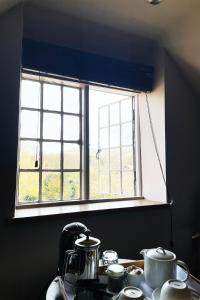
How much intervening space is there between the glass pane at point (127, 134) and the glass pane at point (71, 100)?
487mm

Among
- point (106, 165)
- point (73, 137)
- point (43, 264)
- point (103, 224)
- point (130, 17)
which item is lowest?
point (43, 264)

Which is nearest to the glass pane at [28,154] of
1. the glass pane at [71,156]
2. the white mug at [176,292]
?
the glass pane at [71,156]

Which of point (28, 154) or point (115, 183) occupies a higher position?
point (28, 154)

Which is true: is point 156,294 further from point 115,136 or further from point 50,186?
point 115,136

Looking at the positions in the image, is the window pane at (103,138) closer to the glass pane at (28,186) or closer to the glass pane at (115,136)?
the glass pane at (115,136)

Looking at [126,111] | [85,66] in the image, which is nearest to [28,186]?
[85,66]

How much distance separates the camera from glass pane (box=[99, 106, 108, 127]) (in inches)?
88.4

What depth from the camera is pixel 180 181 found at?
83.0 inches

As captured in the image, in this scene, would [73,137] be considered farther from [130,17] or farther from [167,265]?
[167,265]

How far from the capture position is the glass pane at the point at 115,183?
2250mm

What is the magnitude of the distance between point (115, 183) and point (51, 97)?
926 mm

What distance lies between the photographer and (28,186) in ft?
6.01

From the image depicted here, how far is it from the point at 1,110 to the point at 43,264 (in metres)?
0.98

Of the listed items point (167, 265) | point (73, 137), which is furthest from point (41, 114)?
point (167, 265)
